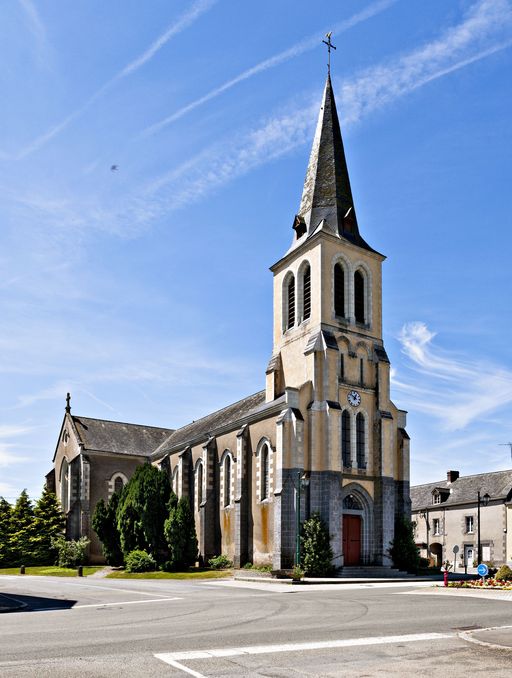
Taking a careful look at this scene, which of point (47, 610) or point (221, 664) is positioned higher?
point (221, 664)

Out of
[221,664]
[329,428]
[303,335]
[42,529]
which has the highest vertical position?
[303,335]

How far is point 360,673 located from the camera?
8.71 m

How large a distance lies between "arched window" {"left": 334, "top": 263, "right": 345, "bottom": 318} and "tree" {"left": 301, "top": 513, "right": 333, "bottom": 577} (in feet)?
37.5

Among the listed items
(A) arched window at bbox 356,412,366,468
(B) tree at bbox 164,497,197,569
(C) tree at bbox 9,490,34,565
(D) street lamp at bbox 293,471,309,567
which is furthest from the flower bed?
(C) tree at bbox 9,490,34,565

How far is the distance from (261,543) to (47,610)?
1965 centimetres

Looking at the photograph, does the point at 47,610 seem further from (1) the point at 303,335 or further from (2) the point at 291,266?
(2) the point at 291,266

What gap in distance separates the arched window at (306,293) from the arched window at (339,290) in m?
1.44

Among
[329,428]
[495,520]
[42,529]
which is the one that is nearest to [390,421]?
[329,428]

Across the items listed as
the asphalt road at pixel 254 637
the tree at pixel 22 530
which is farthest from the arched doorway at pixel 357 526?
the tree at pixel 22 530

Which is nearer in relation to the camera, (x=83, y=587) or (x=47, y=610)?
(x=47, y=610)

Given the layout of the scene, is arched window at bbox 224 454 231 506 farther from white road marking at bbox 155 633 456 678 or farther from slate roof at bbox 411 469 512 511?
white road marking at bbox 155 633 456 678

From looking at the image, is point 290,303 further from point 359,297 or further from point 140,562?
point 140,562

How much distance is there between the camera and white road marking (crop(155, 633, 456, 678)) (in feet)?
31.3

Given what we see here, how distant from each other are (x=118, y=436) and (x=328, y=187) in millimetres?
26386
